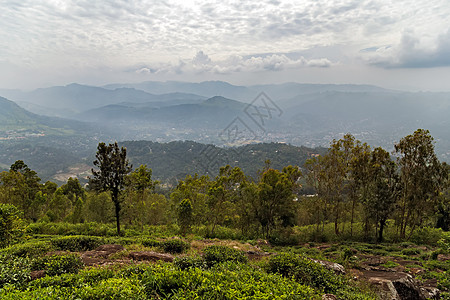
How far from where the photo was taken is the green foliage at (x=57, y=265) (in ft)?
21.4

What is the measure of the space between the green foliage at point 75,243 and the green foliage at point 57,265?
4444mm

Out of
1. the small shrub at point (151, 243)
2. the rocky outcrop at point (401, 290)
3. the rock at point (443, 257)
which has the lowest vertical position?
the rock at point (443, 257)

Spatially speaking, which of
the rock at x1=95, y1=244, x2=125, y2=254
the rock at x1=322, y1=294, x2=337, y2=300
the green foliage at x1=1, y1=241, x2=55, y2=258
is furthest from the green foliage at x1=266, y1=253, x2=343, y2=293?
the green foliage at x1=1, y1=241, x2=55, y2=258

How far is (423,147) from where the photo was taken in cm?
1647

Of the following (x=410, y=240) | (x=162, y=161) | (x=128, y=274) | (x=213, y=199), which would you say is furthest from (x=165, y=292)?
(x=162, y=161)

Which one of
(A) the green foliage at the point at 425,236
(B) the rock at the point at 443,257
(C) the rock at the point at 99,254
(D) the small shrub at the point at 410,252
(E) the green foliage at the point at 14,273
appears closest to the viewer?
(E) the green foliage at the point at 14,273

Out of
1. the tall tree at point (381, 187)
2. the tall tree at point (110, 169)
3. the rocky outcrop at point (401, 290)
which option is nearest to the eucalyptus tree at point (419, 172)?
the tall tree at point (381, 187)

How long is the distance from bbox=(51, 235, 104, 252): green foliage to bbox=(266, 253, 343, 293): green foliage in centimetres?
930

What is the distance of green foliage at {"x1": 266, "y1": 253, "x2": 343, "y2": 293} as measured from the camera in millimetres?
6974

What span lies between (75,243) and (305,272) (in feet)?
36.1

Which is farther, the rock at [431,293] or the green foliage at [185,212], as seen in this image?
the green foliage at [185,212]

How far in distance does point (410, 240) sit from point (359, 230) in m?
3.77

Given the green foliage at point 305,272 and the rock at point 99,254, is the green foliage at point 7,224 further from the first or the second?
the green foliage at point 305,272

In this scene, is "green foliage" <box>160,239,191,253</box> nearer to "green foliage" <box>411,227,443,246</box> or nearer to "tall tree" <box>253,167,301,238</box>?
"tall tree" <box>253,167,301,238</box>
